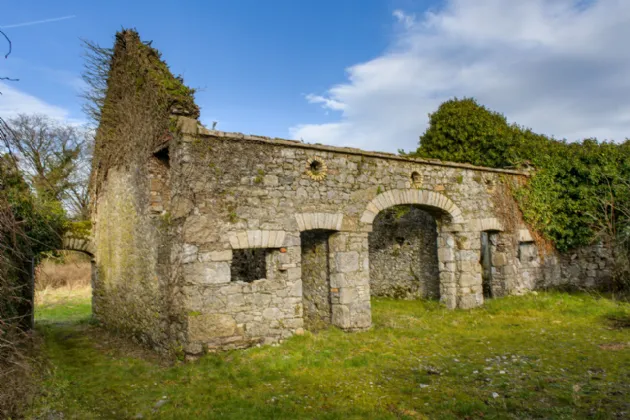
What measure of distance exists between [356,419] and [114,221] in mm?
8026

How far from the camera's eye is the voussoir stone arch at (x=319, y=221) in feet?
26.7

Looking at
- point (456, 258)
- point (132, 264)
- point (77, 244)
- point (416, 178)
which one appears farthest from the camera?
point (77, 244)

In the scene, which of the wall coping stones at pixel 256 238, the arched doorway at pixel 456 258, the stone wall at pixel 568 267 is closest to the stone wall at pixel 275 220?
the wall coping stones at pixel 256 238

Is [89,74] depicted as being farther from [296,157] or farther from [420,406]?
[420,406]

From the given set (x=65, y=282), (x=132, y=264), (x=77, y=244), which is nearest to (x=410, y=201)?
(x=132, y=264)

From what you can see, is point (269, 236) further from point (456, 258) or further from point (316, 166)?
point (456, 258)

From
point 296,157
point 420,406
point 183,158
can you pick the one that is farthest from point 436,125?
point 420,406

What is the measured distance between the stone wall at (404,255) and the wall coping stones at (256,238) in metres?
5.95

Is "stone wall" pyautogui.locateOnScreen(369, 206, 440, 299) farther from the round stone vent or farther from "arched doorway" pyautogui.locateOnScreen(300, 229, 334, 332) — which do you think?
the round stone vent

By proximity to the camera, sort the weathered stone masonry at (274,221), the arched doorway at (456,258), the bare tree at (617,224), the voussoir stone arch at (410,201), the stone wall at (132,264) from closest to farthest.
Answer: the weathered stone masonry at (274,221) < the stone wall at (132,264) < the voussoir stone arch at (410,201) < the arched doorway at (456,258) < the bare tree at (617,224)

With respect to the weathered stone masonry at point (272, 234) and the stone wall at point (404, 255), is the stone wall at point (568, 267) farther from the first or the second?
the stone wall at point (404, 255)

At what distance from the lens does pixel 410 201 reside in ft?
31.9

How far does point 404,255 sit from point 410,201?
378 cm

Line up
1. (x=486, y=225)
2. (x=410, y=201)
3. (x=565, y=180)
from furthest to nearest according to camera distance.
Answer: (x=565, y=180) → (x=486, y=225) → (x=410, y=201)
